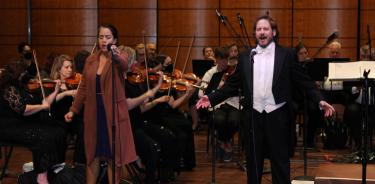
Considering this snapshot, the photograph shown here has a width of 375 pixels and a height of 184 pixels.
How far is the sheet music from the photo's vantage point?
6113mm

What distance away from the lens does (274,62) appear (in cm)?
471

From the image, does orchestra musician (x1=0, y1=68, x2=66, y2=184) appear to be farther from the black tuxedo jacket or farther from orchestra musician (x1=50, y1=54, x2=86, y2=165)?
the black tuxedo jacket

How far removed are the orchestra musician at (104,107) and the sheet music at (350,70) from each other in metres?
2.33

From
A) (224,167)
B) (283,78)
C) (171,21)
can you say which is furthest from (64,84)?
(171,21)

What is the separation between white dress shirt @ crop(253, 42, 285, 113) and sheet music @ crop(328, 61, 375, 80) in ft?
5.39

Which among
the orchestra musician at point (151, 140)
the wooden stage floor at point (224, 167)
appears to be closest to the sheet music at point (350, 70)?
the wooden stage floor at point (224, 167)

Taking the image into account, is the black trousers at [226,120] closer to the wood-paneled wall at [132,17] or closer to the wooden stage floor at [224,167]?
the wooden stage floor at [224,167]

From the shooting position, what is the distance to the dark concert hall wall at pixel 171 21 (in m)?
10.9

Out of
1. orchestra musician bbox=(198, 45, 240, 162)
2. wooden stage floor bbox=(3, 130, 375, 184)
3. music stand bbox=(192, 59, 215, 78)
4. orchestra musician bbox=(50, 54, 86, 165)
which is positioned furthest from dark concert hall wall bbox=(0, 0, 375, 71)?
orchestra musician bbox=(50, 54, 86, 165)

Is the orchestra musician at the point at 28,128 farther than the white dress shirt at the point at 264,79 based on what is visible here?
Yes

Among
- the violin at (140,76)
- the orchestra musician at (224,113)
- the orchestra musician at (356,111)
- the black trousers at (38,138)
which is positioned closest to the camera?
the black trousers at (38,138)

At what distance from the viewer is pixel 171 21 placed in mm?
11359

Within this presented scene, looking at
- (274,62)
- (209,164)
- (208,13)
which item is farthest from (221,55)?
(208,13)

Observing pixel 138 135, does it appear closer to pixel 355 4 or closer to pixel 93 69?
pixel 93 69
